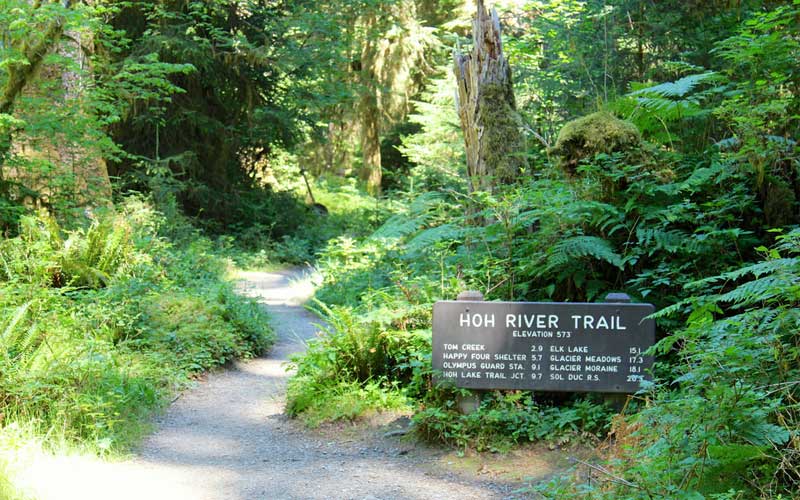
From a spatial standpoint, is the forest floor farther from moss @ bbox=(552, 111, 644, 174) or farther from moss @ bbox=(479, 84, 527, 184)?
moss @ bbox=(479, 84, 527, 184)

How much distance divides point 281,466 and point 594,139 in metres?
4.06

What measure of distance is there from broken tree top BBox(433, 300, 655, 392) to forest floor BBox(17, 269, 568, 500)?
1.93ft

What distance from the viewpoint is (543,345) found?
5887 mm

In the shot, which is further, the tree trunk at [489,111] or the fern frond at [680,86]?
the tree trunk at [489,111]

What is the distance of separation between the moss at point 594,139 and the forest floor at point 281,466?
2.94 metres

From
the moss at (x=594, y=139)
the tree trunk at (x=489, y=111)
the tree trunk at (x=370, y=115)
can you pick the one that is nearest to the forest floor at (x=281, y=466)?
the moss at (x=594, y=139)

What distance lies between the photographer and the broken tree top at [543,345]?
18.9ft

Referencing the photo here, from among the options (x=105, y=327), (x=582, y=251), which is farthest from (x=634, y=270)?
(x=105, y=327)

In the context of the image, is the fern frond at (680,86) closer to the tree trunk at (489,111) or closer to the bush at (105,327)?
the tree trunk at (489,111)

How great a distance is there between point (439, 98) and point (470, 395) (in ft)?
60.4

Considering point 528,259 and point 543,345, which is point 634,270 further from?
point 543,345

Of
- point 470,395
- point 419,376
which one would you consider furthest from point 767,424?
point 419,376

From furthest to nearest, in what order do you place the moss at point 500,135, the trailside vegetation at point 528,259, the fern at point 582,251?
the moss at point 500,135 → the fern at point 582,251 → the trailside vegetation at point 528,259

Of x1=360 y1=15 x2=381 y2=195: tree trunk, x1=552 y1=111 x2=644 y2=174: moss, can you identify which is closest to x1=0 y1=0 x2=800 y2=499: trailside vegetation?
x1=552 y1=111 x2=644 y2=174: moss
